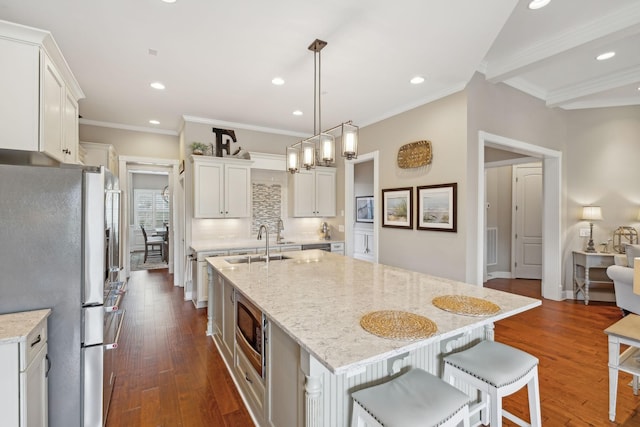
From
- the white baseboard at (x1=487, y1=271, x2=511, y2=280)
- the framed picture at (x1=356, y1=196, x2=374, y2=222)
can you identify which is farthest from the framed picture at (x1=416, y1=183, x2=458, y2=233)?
the white baseboard at (x1=487, y1=271, x2=511, y2=280)

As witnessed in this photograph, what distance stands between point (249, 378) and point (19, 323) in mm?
1327

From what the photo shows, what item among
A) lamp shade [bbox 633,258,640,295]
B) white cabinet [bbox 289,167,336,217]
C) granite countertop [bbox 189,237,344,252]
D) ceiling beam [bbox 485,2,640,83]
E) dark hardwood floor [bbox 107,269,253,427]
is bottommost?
dark hardwood floor [bbox 107,269,253,427]

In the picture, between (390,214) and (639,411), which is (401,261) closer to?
(390,214)

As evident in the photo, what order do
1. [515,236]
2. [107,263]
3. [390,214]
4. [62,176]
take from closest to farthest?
[62,176]
[107,263]
[390,214]
[515,236]

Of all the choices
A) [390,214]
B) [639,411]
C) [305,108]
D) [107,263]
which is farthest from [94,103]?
[639,411]

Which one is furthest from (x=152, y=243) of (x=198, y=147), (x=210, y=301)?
(x=210, y=301)

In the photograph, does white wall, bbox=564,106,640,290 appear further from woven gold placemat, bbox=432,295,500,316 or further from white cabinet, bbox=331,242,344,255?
woven gold placemat, bbox=432,295,500,316

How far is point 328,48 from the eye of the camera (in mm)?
2594

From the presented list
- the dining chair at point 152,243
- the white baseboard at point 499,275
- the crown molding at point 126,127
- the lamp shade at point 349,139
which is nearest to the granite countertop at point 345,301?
the lamp shade at point 349,139

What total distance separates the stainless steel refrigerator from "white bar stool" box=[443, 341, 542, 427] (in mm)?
2071

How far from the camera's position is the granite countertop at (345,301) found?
114cm

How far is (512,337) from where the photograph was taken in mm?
3229

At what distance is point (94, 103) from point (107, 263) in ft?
9.96

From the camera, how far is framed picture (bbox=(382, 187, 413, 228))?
3967 millimetres
